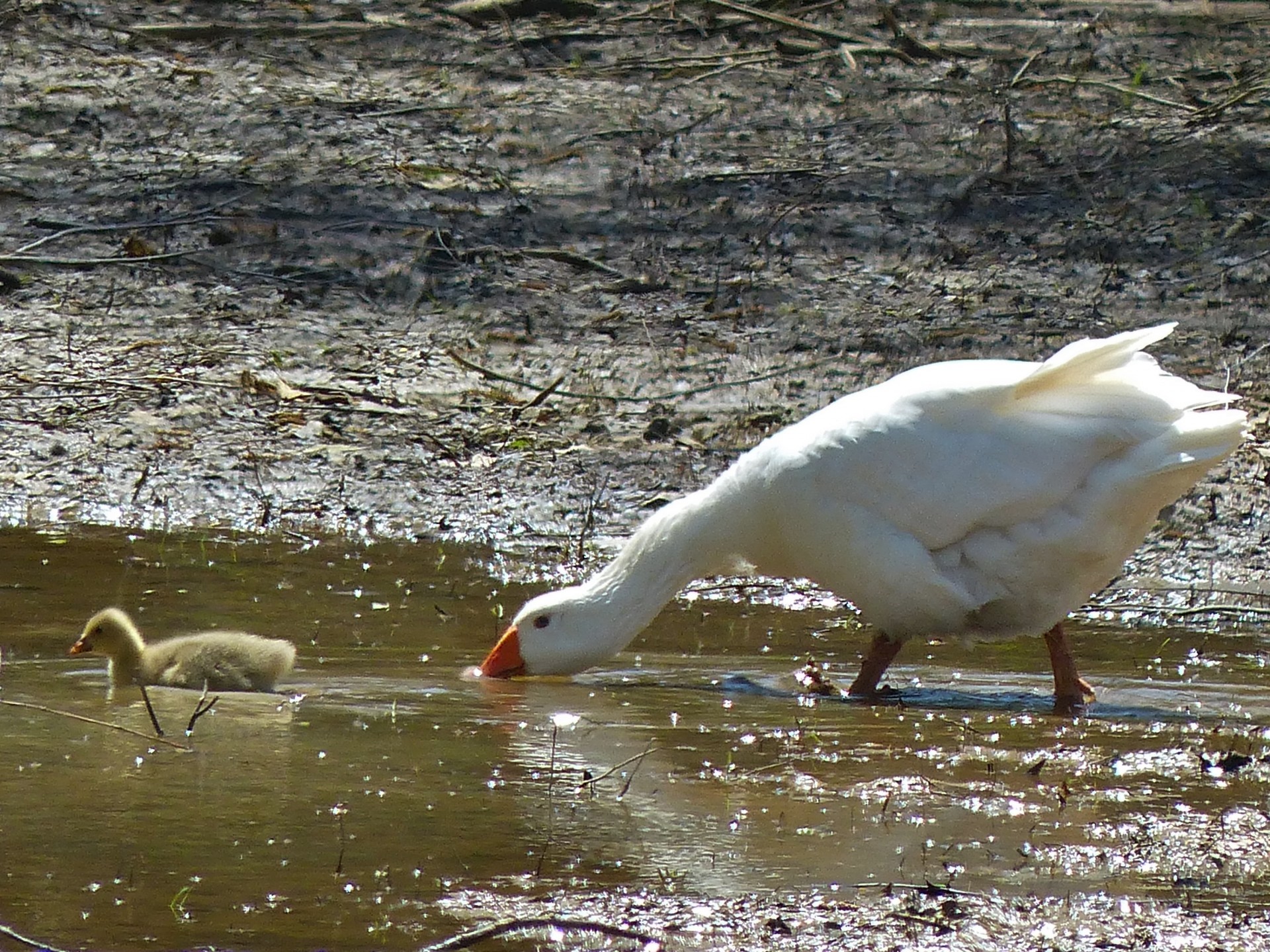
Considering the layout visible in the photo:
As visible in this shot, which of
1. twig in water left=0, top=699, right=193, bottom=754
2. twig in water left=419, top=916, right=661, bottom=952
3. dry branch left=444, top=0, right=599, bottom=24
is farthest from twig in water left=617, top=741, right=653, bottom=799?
dry branch left=444, top=0, right=599, bottom=24

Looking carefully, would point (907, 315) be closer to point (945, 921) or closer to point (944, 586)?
point (944, 586)

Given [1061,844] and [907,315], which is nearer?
[1061,844]

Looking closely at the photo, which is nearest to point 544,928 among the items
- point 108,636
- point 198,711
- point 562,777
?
point 562,777

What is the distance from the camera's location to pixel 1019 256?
10.5 metres

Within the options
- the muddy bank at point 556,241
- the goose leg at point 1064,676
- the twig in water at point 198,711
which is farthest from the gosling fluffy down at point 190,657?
the goose leg at point 1064,676

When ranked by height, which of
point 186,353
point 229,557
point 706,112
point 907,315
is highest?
point 706,112

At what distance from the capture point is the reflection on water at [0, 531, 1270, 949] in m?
3.84

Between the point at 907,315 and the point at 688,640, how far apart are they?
3622mm

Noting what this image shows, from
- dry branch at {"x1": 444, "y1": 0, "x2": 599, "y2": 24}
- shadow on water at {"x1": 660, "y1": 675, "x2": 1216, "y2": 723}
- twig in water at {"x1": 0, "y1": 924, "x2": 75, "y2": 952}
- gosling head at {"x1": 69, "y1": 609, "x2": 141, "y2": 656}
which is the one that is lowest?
twig in water at {"x1": 0, "y1": 924, "x2": 75, "y2": 952}

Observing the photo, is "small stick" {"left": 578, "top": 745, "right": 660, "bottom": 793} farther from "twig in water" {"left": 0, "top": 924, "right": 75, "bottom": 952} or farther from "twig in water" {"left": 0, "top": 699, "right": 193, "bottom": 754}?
"twig in water" {"left": 0, "top": 924, "right": 75, "bottom": 952}

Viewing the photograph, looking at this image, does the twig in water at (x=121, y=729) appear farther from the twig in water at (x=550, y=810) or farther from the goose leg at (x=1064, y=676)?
the goose leg at (x=1064, y=676)

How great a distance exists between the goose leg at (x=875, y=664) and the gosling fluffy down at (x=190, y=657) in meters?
1.72

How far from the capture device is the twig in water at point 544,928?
11.4 feet

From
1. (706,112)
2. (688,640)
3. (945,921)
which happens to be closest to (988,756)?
(945,921)
